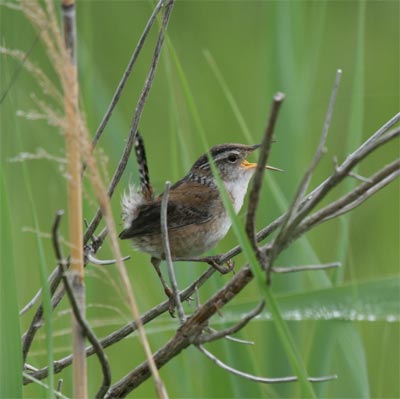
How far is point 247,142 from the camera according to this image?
11.6 ft

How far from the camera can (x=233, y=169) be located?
3.80m

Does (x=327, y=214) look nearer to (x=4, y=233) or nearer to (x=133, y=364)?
(x=4, y=233)

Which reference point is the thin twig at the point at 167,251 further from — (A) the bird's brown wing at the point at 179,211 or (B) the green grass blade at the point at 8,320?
(A) the bird's brown wing at the point at 179,211

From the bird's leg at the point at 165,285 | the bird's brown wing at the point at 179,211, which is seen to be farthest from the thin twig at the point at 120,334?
the bird's brown wing at the point at 179,211

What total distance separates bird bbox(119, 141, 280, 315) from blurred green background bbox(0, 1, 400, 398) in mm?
80

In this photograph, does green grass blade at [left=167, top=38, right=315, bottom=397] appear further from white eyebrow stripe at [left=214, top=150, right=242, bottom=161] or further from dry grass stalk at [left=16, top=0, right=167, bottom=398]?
white eyebrow stripe at [left=214, top=150, right=242, bottom=161]

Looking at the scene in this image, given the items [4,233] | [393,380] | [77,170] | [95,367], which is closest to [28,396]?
[95,367]

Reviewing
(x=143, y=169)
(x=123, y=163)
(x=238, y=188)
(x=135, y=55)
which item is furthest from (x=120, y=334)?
(x=238, y=188)

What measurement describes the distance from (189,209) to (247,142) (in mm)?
298

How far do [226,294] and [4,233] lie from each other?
1.76ft

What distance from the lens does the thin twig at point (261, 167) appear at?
1781mm

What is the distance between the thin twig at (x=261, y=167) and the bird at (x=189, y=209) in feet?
3.75

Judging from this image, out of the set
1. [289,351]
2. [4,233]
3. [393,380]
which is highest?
[4,233]

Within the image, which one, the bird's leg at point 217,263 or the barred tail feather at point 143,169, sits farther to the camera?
the barred tail feather at point 143,169
